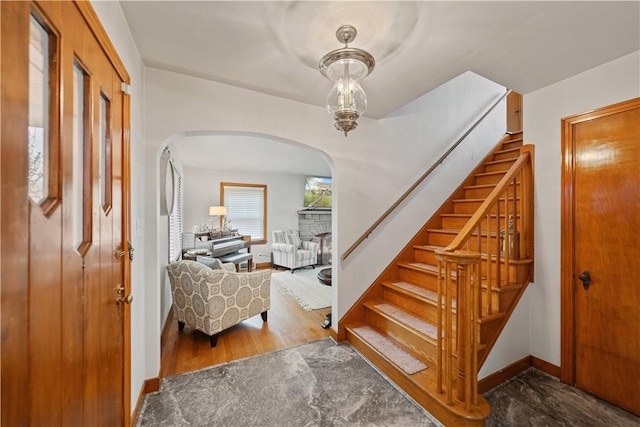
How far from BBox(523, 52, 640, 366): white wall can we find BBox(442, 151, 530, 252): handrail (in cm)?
19

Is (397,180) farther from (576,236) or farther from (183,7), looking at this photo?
(183,7)

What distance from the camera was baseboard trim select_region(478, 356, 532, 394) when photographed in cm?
197

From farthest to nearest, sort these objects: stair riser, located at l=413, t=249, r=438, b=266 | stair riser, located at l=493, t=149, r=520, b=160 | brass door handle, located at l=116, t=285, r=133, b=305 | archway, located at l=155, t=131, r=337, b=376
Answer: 1. archway, located at l=155, t=131, r=337, b=376
2. stair riser, located at l=493, t=149, r=520, b=160
3. stair riser, located at l=413, t=249, r=438, b=266
4. brass door handle, located at l=116, t=285, r=133, b=305

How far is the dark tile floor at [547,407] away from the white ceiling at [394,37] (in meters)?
2.35

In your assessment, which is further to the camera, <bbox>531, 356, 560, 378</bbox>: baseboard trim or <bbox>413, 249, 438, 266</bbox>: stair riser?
<bbox>413, 249, 438, 266</bbox>: stair riser

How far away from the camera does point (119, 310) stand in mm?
1391

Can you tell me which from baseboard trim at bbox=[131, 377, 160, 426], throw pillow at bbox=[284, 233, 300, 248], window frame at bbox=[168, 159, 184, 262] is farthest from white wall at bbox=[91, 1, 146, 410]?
throw pillow at bbox=[284, 233, 300, 248]

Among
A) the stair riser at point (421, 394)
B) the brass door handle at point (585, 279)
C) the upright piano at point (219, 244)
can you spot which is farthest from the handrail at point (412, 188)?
the upright piano at point (219, 244)

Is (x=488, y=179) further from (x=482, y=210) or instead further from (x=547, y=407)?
(x=547, y=407)

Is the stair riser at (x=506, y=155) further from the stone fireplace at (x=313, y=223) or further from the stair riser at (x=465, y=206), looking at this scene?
the stone fireplace at (x=313, y=223)

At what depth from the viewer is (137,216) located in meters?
1.77

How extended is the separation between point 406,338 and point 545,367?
115cm

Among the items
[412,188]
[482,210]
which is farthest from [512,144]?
[482,210]

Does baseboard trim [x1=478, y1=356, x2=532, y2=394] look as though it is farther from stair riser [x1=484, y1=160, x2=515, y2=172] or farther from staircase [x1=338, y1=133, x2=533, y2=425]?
stair riser [x1=484, y1=160, x2=515, y2=172]
